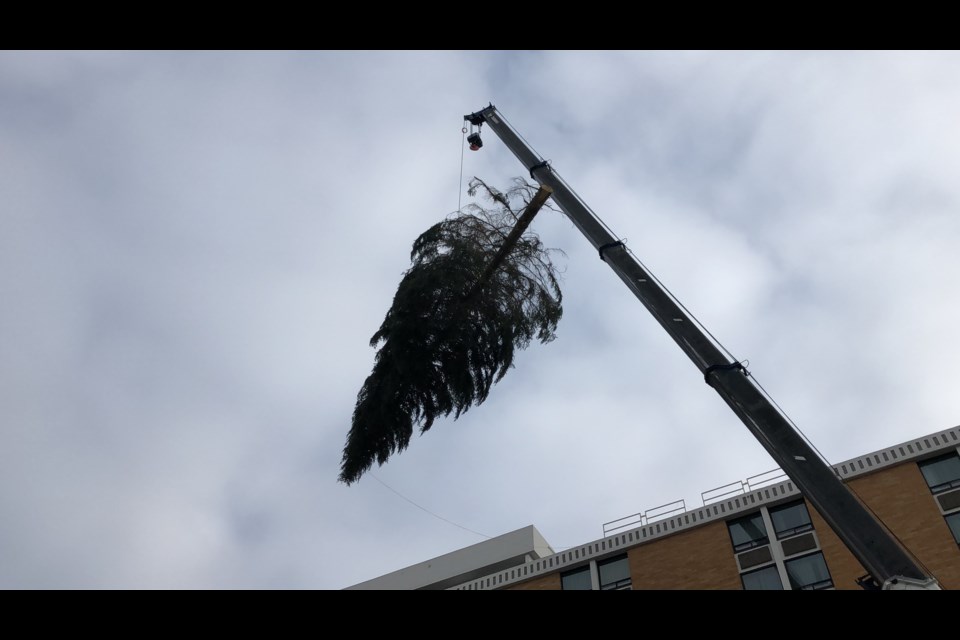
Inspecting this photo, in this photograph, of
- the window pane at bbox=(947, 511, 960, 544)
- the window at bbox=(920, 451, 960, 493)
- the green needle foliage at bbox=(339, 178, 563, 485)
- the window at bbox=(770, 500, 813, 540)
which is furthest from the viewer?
the window at bbox=(770, 500, 813, 540)

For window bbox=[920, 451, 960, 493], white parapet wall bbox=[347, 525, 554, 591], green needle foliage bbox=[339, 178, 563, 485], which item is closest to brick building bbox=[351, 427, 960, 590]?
window bbox=[920, 451, 960, 493]

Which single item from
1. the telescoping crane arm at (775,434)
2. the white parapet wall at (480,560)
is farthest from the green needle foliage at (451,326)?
the white parapet wall at (480,560)

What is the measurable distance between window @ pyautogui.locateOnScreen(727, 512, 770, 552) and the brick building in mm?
30

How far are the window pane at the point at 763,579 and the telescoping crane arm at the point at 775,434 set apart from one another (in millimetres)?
13142

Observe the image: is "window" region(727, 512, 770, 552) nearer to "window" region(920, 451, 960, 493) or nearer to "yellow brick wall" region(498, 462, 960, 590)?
"yellow brick wall" region(498, 462, 960, 590)

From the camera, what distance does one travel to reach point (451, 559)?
35406 mm

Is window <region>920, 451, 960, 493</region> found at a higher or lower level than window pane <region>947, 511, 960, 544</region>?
higher

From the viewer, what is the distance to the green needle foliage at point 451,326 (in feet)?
55.8

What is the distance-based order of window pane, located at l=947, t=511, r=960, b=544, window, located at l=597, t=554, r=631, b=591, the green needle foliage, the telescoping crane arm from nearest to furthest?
the telescoping crane arm, the green needle foliage, window pane, located at l=947, t=511, r=960, b=544, window, located at l=597, t=554, r=631, b=591

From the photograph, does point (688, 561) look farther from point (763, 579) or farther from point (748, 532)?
point (763, 579)

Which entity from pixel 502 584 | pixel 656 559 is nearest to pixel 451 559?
pixel 502 584

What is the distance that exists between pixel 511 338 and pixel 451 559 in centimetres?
1913

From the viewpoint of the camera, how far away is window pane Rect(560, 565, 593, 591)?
1092 inches

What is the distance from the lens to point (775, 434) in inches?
426
